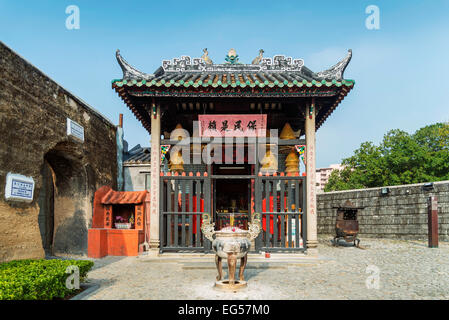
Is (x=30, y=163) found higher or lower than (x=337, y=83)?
lower

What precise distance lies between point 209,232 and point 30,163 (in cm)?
448

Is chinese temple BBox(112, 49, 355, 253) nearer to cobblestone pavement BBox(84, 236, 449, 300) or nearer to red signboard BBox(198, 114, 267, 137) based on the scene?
red signboard BBox(198, 114, 267, 137)

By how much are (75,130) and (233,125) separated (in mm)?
4625

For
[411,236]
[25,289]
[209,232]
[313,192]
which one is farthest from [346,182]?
[25,289]

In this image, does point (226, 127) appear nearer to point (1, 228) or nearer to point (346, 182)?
point (1, 228)

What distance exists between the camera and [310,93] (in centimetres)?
905

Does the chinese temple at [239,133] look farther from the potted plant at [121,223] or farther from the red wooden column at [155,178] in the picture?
the potted plant at [121,223]

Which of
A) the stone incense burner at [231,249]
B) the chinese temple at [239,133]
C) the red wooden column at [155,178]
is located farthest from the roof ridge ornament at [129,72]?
the stone incense burner at [231,249]

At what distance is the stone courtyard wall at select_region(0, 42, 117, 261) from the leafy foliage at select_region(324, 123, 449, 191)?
25.1 meters

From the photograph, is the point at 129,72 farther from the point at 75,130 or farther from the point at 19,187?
the point at 19,187

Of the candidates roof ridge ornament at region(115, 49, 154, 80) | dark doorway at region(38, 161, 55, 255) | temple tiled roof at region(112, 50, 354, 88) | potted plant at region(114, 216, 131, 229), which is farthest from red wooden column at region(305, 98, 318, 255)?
dark doorway at region(38, 161, 55, 255)

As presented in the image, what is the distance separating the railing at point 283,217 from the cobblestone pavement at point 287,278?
0.65 m

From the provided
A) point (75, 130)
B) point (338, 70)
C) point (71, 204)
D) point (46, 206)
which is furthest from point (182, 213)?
point (46, 206)

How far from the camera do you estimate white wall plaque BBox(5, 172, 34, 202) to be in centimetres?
705
